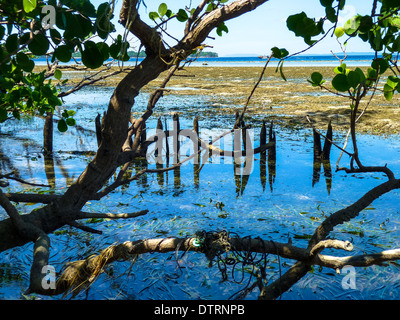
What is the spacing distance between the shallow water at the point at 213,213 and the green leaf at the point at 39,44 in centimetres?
158

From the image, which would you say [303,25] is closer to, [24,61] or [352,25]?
[352,25]

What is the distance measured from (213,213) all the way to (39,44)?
6.92 meters

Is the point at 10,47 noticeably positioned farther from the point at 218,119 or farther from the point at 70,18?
the point at 218,119

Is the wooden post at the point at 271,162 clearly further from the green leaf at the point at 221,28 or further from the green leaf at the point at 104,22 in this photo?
the green leaf at the point at 104,22

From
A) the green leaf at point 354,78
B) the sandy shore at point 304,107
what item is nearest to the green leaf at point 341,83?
the green leaf at point 354,78

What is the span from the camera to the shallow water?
5.78m

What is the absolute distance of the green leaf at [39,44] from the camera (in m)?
2.26

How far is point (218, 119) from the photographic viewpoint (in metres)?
19.0

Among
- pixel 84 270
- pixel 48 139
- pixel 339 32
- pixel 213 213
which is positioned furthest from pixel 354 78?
pixel 48 139

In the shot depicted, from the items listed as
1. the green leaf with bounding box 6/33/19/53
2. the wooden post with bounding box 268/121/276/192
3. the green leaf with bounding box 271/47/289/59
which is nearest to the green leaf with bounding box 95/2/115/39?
the green leaf with bounding box 6/33/19/53

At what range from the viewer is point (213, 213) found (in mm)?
8828

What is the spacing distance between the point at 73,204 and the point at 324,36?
2169 mm

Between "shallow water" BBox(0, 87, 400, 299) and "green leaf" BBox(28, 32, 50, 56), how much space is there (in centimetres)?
158
